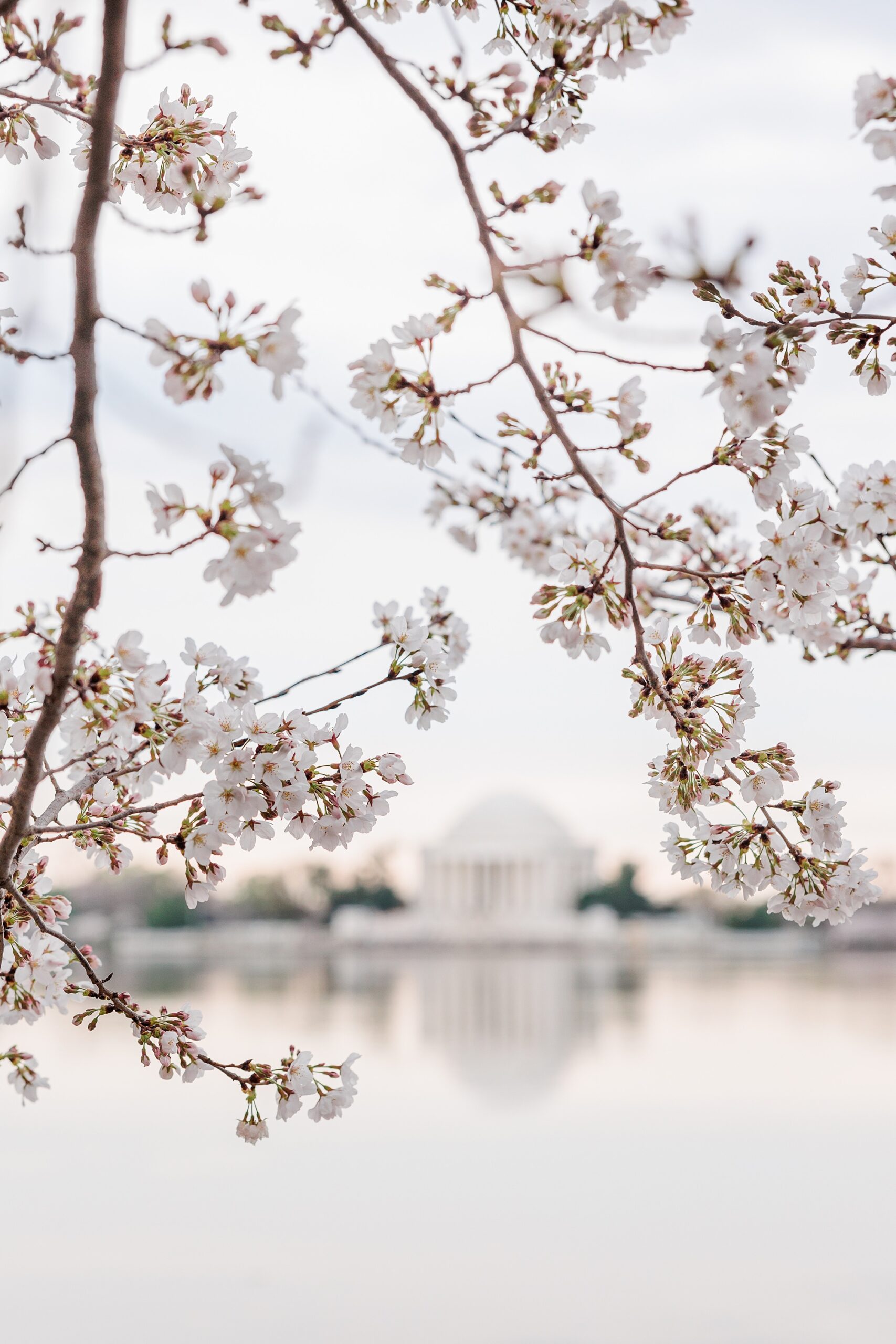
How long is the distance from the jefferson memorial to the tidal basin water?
5049 cm

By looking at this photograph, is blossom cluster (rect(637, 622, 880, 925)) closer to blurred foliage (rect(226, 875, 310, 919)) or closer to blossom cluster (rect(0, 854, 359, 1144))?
blossom cluster (rect(0, 854, 359, 1144))

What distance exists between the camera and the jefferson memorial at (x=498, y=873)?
67125 millimetres

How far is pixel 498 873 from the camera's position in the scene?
6775 cm

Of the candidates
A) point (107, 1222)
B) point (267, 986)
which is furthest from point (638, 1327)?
point (267, 986)

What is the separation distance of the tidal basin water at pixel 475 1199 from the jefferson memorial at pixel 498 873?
50487mm

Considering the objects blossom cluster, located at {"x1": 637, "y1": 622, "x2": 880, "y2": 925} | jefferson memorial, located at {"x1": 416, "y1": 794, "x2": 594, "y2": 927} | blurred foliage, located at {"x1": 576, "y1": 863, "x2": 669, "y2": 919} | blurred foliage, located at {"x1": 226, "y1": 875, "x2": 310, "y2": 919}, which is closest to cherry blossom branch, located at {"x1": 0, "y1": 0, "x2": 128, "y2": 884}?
blossom cluster, located at {"x1": 637, "y1": 622, "x2": 880, "y2": 925}

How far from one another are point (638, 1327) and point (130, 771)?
18.0ft

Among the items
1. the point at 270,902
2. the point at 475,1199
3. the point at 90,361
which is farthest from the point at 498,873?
the point at 90,361

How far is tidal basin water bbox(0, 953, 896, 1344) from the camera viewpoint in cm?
692

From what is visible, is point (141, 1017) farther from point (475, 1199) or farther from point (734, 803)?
point (475, 1199)

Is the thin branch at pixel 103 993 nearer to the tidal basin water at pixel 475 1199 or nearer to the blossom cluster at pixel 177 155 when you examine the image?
the blossom cluster at pixel 177 155

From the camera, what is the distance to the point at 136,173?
3.09 metres

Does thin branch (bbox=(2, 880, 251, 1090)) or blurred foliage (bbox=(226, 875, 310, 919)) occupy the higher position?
thin branch (bbox=(2, 880, 251, 1090))

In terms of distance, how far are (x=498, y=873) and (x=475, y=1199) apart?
5917 cm
